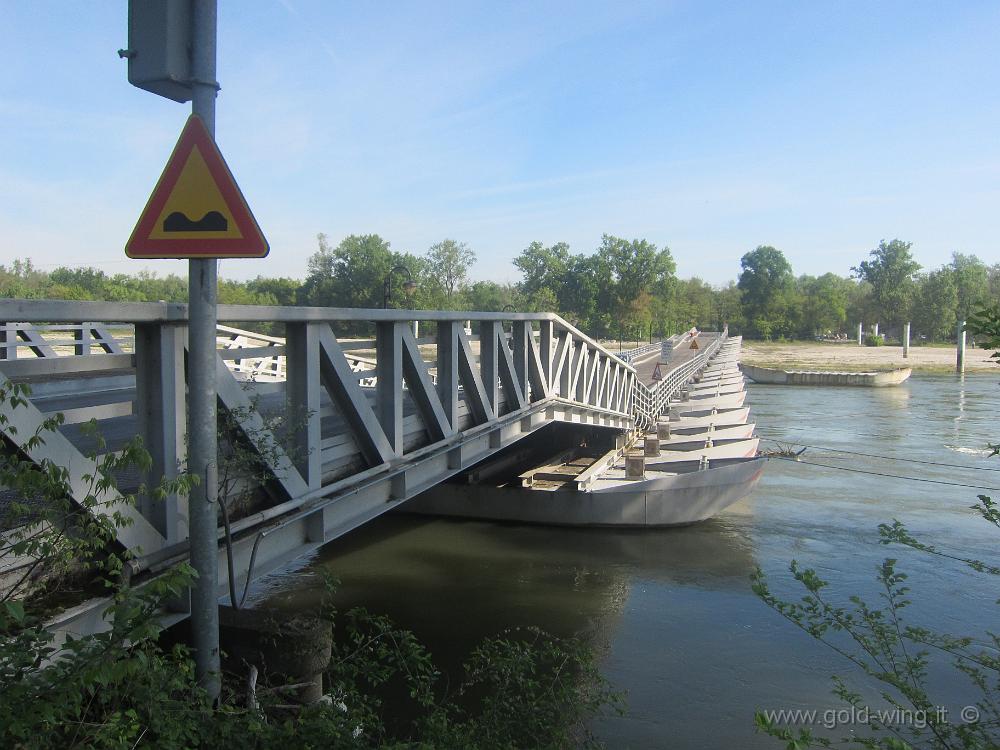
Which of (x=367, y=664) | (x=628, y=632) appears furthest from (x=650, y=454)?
(x=367, y=664)

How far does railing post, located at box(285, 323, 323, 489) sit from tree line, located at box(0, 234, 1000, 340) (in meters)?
32.3

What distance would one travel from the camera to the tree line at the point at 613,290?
2381 inches

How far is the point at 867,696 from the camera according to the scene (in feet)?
37.1

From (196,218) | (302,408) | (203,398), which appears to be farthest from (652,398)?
(196,218)

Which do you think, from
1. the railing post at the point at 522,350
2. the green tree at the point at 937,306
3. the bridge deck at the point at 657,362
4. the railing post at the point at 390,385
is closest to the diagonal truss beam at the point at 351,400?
the railing post at the point at 390,385

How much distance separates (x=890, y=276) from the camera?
121 m

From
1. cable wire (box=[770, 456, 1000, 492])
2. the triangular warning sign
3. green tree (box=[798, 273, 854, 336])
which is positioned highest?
green tree (box=[798, 273, 854, 336])

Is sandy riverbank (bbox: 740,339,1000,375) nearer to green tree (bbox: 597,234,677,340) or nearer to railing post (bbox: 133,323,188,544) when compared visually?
green tree (bbox: 597,234,677,340)

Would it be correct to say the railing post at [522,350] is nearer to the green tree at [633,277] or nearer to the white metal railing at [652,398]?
the white metal railing at [652,398]

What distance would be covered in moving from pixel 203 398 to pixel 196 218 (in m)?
0.80

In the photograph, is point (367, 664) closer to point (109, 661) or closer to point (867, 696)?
point (109, 661)

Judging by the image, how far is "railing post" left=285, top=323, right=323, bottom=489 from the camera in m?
6.31

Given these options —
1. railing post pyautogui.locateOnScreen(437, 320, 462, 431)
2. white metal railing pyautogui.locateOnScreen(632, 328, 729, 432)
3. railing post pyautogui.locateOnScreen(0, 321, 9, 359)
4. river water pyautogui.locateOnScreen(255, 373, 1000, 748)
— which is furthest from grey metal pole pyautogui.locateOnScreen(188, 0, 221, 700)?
white metal railing pyautogui.locateOnScreen(632, 328, 729, 432)

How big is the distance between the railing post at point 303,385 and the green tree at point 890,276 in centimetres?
11913
